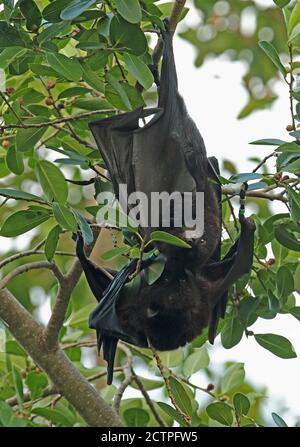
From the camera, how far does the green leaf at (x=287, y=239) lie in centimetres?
475

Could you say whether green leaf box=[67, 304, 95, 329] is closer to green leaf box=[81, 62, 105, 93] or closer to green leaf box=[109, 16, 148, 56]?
green leaf box=[81, 62, 105, 93]

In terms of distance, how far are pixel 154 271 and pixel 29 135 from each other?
972mm

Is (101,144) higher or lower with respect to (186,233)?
higher

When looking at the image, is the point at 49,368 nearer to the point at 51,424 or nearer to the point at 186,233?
the point at 51,424

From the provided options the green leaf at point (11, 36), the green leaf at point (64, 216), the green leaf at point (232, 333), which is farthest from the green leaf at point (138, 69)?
the green leaf at point (232, 333)

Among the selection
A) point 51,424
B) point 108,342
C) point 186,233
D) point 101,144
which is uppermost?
point 101,144

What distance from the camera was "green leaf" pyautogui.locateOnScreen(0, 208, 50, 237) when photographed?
173 inches

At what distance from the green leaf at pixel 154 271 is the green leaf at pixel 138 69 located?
860mm

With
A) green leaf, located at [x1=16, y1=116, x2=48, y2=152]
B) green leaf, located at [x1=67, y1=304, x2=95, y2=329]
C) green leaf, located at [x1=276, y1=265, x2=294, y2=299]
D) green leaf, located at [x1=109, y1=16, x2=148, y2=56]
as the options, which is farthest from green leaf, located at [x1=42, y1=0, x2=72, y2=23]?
green leaf, located at [x1=67, y1=304, x2=95, y2=329]

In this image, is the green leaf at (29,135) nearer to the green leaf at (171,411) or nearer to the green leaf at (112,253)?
the green leaf at (112,253)

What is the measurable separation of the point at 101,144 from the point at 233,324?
1276mm

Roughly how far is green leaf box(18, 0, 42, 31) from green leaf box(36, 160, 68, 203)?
785 mm

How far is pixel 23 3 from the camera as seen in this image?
4062mm
